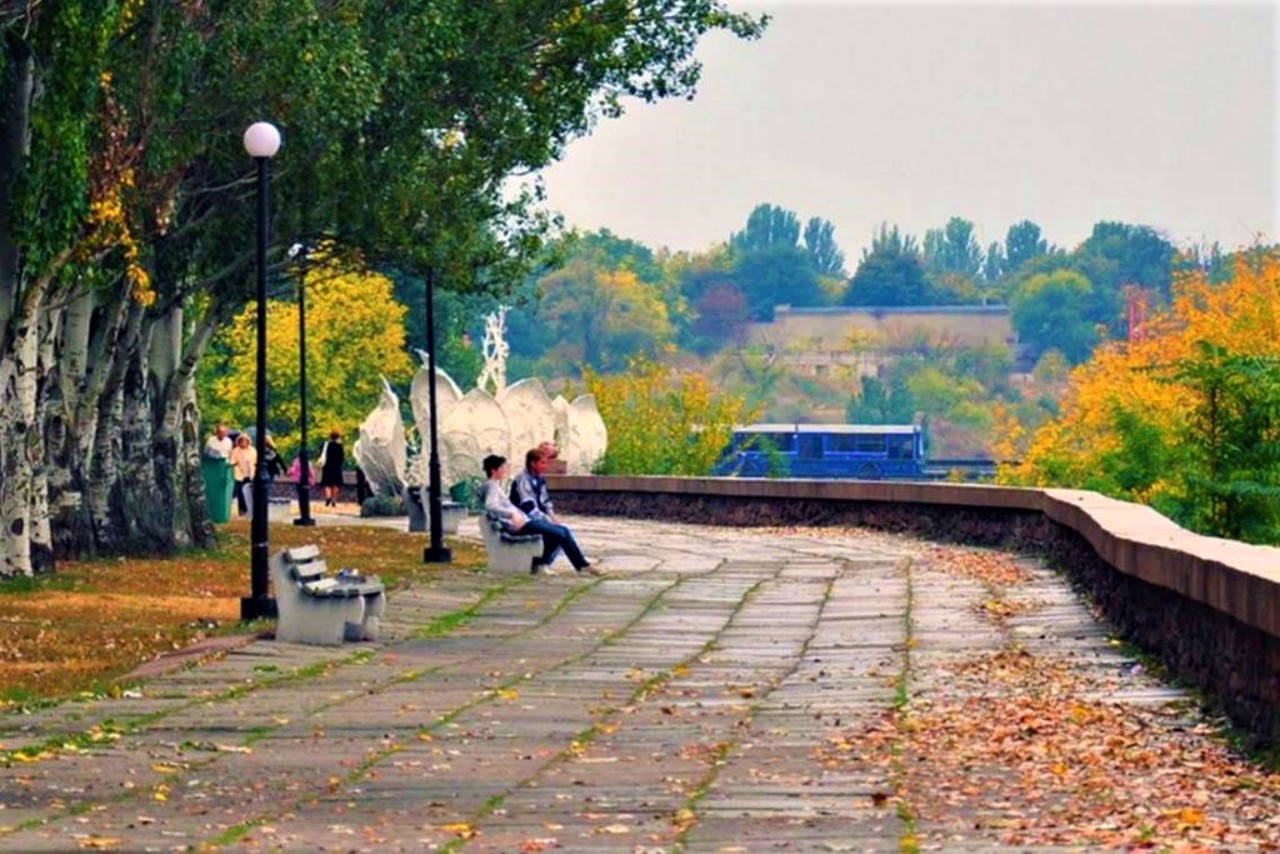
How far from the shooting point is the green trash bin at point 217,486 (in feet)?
140

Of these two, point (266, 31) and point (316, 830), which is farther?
point (266, 31)

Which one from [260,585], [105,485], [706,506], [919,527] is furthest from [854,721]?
[706,506]

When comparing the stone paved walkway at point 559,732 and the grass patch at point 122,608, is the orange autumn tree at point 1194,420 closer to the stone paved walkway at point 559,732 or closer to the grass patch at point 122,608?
the grass patch at point 122,608

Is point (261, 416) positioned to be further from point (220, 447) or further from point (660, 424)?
point (660, 424)

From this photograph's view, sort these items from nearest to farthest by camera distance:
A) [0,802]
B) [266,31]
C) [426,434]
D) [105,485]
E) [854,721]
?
[0,802] < [854,721] < [266,31] < [105,485] < [426,434]

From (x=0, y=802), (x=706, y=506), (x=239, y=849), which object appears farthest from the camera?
(x=706, y=506)

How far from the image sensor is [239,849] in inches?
400

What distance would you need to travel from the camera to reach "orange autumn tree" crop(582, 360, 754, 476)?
2657 inches

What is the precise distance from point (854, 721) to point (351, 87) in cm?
1505

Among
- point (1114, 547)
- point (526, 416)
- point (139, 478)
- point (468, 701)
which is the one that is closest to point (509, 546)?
point (139, 478)

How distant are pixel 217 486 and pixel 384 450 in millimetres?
9827

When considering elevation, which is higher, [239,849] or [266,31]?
[266,31]

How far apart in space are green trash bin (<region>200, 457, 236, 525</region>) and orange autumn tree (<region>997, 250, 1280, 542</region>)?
13261 mm

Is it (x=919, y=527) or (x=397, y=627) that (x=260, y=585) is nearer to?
(x=397, y=627)
